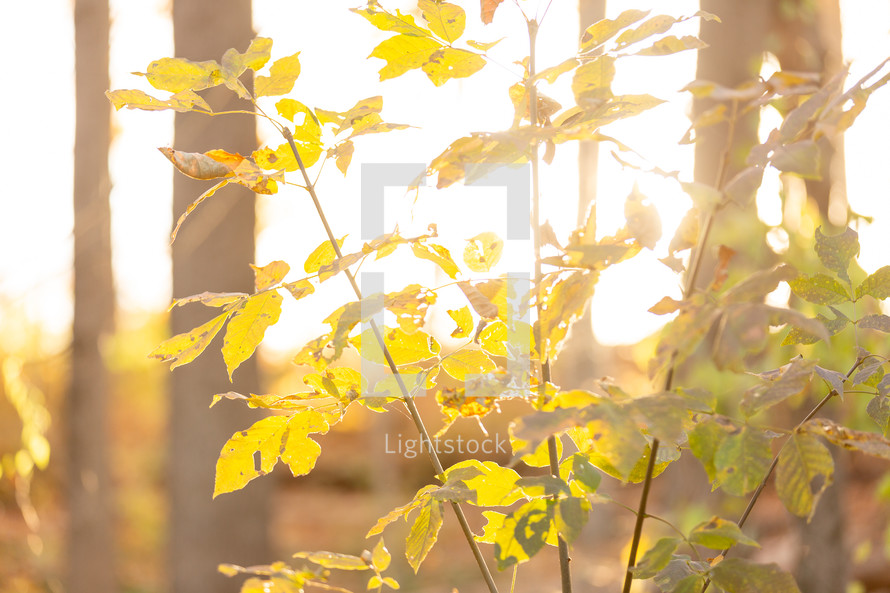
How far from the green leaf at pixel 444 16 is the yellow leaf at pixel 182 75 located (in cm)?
23

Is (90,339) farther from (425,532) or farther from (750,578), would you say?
(750,578)

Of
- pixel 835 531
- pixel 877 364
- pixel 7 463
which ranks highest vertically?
pixel 877 364

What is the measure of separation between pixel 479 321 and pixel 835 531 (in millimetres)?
3263

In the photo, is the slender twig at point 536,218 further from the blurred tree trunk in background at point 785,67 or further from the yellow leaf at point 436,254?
the blurred tree trunk in background at point 785,67

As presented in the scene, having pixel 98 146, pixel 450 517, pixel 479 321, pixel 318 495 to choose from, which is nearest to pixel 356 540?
pixel 450 517

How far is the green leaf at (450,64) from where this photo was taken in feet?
2.60

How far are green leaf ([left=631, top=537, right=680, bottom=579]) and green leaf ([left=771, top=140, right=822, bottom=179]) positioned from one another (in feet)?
1.16

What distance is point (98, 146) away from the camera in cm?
546

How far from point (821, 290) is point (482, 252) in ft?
1.31

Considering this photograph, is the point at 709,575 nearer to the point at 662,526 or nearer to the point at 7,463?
the point at 7,463

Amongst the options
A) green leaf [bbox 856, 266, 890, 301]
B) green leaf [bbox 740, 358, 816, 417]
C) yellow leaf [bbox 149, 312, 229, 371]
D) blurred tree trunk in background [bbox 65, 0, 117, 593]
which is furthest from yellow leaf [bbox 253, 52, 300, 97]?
blurred tree trunk in background [bbox 65, 0, 117, 593]

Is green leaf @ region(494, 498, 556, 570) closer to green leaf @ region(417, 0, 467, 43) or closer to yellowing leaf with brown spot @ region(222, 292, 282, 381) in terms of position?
yellowing leaf with brown spot @ region(222, 292, 282, 381)

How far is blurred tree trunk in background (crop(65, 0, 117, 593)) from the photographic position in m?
5.16

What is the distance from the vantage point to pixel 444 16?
77 centimetres
